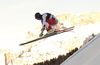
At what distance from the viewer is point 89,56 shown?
2.10 m

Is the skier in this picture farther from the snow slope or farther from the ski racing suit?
the snow slope

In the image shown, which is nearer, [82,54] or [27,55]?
[82,54]

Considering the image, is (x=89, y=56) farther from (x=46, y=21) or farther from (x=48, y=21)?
(x=48, y=21)

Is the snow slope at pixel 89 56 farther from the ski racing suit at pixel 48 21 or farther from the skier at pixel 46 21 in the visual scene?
the ski racing suit at pixel 48 21

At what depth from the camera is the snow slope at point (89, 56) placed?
6.57 ft

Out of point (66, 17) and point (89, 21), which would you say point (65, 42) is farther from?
point (66, 17)

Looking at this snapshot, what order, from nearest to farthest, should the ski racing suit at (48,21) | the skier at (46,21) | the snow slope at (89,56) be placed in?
1. the snow slope at (89,56)
2. the skier at (46,21)
3. the ski racing suit at (48,21)

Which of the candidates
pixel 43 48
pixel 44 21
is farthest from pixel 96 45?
pixel 43 48

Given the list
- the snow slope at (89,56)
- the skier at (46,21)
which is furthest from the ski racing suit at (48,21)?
the snow slope at (89,56)

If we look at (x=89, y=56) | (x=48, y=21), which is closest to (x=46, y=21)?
(x=48, y=21)

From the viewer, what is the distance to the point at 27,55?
104ft

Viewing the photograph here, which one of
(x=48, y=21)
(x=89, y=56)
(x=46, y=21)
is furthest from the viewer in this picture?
(x=48, y=21)

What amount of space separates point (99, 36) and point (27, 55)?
29.6 metres

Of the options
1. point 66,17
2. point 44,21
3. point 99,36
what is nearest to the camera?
point 99,36
